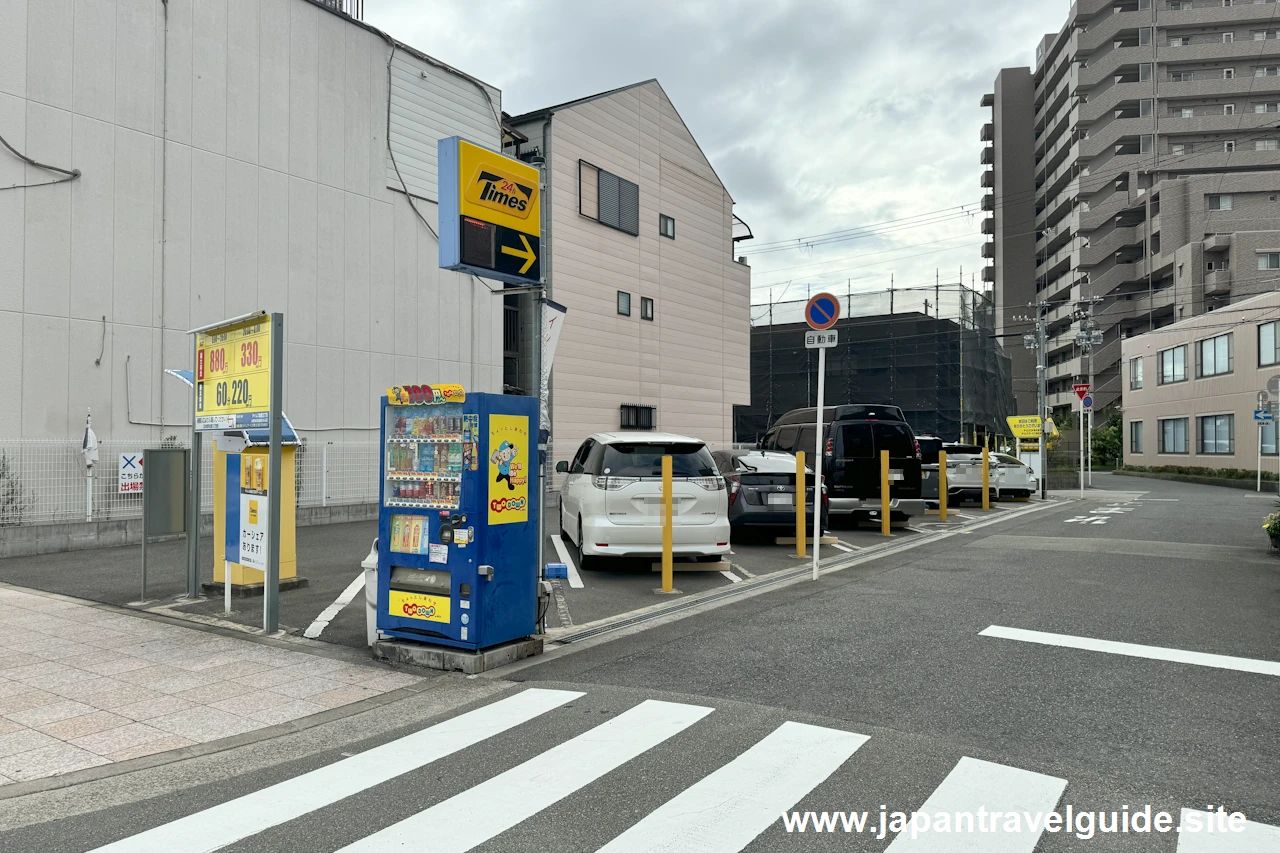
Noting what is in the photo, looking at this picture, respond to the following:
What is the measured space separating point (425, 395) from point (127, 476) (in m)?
9.82

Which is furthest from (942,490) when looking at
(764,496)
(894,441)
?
(764,496)

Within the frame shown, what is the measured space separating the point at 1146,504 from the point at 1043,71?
6208 cm

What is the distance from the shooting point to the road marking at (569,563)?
9.30m

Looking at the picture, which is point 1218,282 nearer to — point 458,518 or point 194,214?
point 194,214

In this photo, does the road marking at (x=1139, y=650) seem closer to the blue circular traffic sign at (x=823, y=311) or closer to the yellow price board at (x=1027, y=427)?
the blue circular traffic sign at (x=823, y=311)

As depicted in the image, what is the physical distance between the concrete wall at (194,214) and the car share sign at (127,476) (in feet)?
1.73

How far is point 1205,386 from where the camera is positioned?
36.9 metres

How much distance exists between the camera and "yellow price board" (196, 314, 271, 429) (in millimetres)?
7148

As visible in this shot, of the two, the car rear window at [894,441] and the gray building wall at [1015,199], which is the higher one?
the gray building wall at [1015,199]

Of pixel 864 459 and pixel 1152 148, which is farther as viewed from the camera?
pixel 1152 148

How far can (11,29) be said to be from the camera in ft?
40.5

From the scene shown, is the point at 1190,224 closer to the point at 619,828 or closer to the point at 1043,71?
the point at 1043,71

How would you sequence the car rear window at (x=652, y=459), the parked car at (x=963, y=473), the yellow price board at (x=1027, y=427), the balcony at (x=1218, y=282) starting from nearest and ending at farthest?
the car rear window at (x=652, y=459) < the parked car at (x=963, y=473) < the yellow price board at (x=1027, y=427) < the balcony at (x=1218, y=282)

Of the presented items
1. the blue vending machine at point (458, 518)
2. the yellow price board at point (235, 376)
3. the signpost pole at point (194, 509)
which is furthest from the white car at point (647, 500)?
the signpost pole at point (194, 509)
